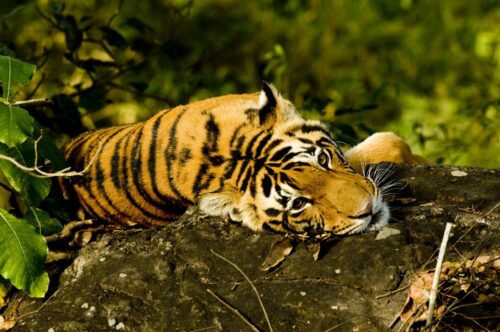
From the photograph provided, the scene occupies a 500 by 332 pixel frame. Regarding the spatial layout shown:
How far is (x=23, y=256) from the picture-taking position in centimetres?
310

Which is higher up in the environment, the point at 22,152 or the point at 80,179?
the point at 22,152

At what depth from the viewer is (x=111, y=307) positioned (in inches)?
121

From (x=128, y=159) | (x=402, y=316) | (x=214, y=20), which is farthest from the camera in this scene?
(x=214, y=20)

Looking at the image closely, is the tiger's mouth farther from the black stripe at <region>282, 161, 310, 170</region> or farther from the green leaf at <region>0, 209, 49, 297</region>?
the green leaf at <region>0, 209, 49, 297</region>

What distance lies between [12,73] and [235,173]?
3.50ft

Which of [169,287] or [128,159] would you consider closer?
[169,287]

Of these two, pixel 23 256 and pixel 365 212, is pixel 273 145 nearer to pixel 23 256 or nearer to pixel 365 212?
pixel 365 212

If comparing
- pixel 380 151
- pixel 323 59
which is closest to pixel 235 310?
pixel 380 151

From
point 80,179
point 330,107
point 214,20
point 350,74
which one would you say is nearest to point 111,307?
point 80,179

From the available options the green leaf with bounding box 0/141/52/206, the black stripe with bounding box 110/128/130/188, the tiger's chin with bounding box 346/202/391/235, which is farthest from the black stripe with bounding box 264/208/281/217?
the green leaf with bounding box 0/141/52/206

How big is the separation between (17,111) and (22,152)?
0.86 feet

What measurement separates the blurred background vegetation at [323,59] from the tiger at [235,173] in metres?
2.24

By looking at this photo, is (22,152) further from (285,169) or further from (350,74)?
(350,74)

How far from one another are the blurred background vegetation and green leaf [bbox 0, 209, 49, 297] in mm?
3018
